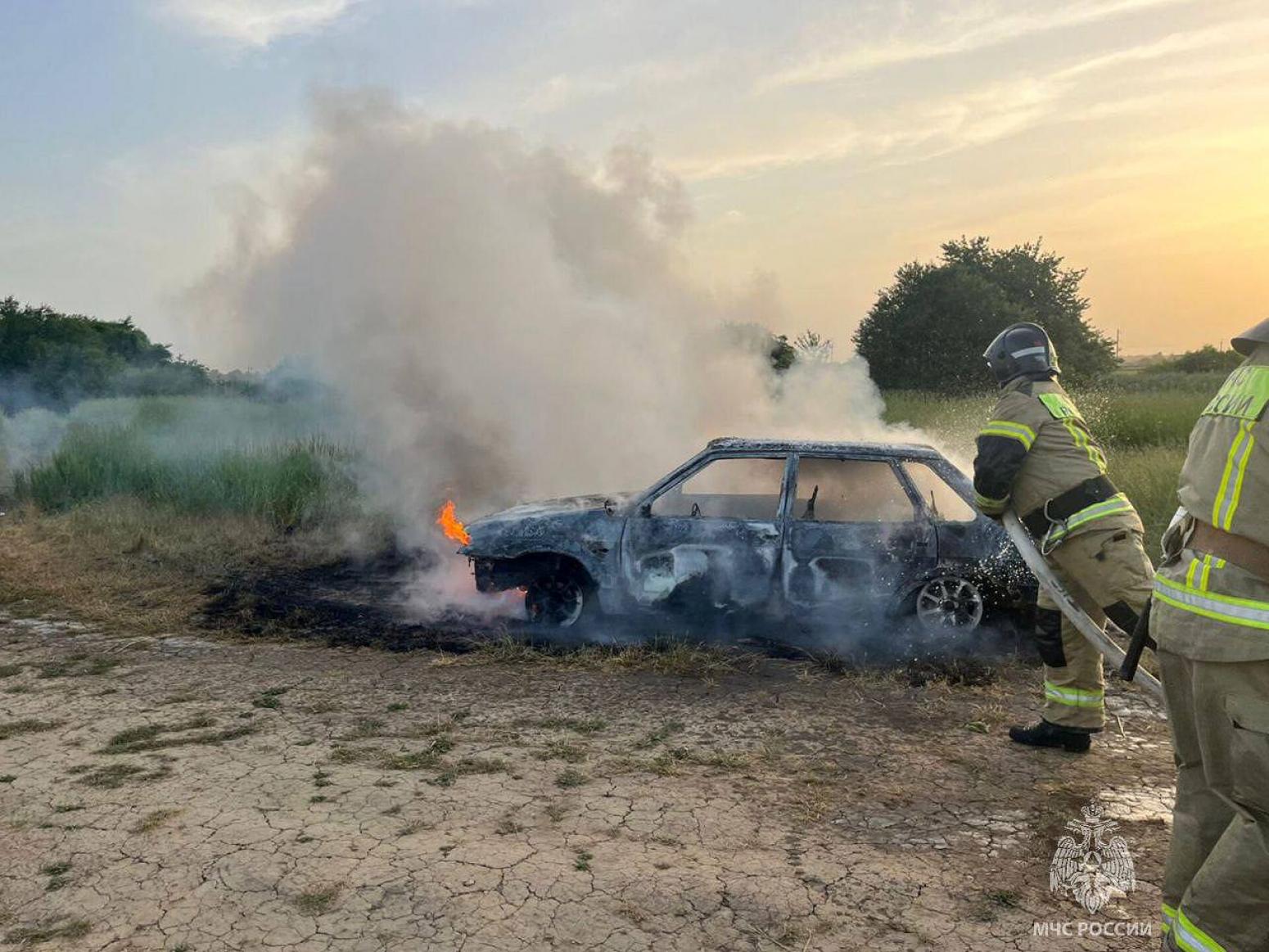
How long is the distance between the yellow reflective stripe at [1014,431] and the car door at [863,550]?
1.61 meters

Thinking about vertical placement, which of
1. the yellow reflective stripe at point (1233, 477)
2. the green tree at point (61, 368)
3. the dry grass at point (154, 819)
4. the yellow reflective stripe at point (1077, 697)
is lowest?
the dry grass at point (154, 819)

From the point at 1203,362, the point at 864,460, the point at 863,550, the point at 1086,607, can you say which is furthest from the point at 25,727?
the point at 1203,362

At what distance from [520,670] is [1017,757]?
2.97m

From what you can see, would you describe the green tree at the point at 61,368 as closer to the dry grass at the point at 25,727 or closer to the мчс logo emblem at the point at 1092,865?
the dry grass at the point at 25,727

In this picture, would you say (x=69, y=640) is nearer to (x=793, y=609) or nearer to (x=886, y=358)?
(x=793, y=609)

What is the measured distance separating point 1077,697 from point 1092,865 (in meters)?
1.27

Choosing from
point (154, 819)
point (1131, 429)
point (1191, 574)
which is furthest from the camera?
point (1131, 429)

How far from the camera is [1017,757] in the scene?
178 inches

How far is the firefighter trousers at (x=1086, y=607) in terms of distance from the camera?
166 inches

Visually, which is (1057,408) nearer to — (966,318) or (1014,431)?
(1014,431)

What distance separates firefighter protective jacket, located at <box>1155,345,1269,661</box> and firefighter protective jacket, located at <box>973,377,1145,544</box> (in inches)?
74.1

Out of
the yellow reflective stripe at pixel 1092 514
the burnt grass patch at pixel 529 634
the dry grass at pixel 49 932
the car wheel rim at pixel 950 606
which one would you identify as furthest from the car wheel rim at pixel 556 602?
the dry grass at pixel 49 932

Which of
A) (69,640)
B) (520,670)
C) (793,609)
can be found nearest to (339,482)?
(69,640)

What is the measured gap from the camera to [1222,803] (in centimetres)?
245
